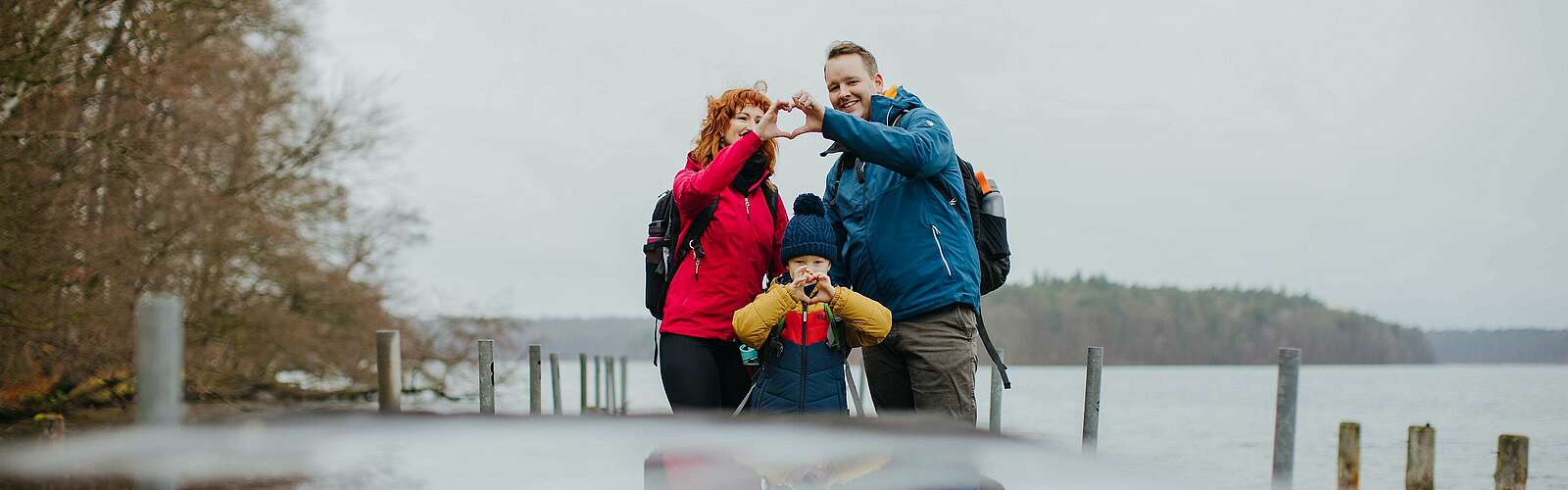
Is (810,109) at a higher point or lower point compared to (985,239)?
higher

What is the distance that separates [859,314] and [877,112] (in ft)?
1.71

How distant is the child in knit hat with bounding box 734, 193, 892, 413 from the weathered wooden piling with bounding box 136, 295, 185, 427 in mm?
2461

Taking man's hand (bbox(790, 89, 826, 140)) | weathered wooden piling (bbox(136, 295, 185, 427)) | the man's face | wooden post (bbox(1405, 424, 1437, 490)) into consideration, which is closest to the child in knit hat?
the man's face

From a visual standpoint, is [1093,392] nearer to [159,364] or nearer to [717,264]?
[717,264]

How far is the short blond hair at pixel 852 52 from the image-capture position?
11.6ft

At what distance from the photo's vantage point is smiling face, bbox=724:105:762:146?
3.72 m

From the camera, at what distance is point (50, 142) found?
12.3 metres

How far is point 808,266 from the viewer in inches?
138

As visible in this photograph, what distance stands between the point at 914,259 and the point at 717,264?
1.85 feet

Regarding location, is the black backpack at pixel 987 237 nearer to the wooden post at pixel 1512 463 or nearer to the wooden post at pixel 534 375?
the wooden post at pixel 534 375

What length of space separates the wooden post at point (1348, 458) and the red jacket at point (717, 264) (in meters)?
12.7

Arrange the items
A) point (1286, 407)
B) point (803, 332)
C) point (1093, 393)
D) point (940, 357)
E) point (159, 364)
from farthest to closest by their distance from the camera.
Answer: point (1093, 393), point (1286, 407), point (803, 332), point (940, 357), point (159, 364)

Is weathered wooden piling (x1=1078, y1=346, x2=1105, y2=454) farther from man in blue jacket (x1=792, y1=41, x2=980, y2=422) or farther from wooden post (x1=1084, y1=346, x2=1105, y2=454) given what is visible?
man in blue jacket (x1=792, y1=41, x2=980, y2=422)

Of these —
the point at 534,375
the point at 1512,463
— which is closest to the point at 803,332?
the point at 534,375
